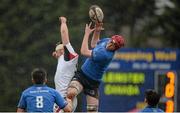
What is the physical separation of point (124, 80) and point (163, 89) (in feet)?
3.45

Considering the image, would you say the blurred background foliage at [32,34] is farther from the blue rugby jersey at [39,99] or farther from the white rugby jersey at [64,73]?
the blue rugby jersey at [39,99]

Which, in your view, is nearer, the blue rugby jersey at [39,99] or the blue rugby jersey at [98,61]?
the blue rugby jersey at [39,99]

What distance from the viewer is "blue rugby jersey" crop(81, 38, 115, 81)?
1299 centimetres

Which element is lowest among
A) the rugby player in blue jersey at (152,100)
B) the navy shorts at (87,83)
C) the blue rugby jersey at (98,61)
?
the rugby player in blue jersey at (152,100)

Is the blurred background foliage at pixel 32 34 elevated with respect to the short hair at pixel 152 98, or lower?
elevated

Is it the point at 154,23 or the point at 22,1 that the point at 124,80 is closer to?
the point at 22,1

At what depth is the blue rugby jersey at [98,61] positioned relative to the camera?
12992mm

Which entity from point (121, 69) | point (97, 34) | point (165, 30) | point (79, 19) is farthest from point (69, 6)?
point (97, 34)

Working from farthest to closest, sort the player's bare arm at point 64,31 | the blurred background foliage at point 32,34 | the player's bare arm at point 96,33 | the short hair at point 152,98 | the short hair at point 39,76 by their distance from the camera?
the blurred background foliage at point 32,34
the player's bare arm at point 96,33
the player's bare arm at point 64,31
the short hair at point 152,98
the short hair at point 39,76

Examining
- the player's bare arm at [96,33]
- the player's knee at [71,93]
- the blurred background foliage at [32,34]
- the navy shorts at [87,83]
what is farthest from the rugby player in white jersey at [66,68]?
the blurred background foliage at [32,34]

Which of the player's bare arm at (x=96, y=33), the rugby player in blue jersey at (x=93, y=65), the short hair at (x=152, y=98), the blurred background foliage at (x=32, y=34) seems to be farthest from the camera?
the blurred background foliage at (x=32, y=34)

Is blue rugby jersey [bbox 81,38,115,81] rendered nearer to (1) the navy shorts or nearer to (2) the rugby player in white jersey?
(1) the navy shorts

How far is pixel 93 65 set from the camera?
1317 centimetres

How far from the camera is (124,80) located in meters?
21.3
